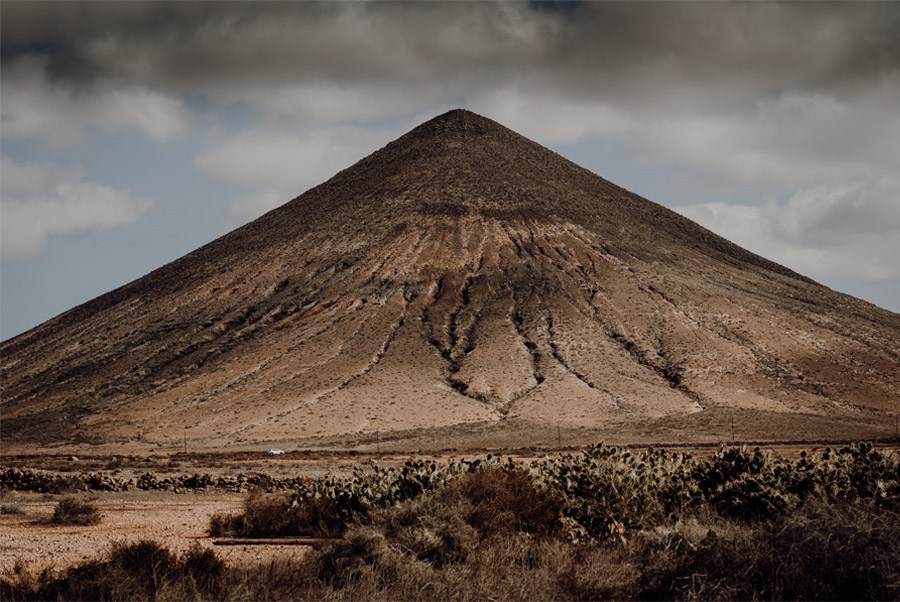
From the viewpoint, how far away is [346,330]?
93.8 metres

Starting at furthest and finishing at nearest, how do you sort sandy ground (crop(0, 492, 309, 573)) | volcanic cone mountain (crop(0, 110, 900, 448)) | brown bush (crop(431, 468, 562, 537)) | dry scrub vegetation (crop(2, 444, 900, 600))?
volcanic cone mountain (crop(0, 110, 900, 448)), sandy ground (crop(0, 492, 309, 573)), brown bush (crop(431, 468, 562, 537)), dry scrub vegetation (crop(2, 444, 900, 600))

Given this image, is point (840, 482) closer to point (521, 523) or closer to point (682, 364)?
point (521, 523)

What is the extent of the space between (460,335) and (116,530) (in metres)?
75.0

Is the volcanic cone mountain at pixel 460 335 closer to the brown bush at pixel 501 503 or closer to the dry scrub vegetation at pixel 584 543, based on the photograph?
the dry scrub vegetation at pixel 584 543

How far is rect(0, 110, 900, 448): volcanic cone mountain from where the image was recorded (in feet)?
253

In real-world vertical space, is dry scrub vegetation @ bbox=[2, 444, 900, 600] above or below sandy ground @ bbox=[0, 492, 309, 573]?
above

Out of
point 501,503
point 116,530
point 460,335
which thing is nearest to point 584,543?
point 501,503

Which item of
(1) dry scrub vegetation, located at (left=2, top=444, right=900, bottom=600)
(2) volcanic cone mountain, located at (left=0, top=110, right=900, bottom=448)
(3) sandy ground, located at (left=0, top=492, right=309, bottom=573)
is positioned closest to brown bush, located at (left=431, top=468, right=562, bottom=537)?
(1) dry scrub vegetation, located at (left=2, top=444, right=900, bottom=600)

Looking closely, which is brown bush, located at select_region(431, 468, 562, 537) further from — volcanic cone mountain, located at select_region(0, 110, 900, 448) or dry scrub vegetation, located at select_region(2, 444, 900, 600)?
volcanic cone mountain, located at select_region(0, 110, 900, 448)

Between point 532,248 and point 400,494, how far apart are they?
9705 centimetres

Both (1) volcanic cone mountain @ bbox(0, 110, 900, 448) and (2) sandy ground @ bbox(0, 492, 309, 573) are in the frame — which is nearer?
(2) sandy ground @ bbox(0, 492, 309, 573)

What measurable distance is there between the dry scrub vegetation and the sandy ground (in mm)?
1409

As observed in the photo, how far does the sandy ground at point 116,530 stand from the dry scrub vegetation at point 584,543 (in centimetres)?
141

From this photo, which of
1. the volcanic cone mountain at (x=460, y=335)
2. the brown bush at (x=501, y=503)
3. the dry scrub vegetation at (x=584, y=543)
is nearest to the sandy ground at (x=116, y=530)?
the dry scrub vegetation at (x=584, y=543)
